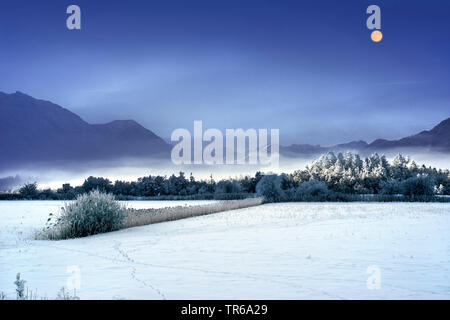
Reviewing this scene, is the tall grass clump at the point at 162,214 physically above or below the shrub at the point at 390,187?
below

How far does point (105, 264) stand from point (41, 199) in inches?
1919

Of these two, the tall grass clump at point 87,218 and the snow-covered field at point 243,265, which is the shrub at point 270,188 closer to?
the tall grass clump at point 87,218

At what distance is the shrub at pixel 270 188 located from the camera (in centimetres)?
4043

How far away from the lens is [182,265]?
8.17m

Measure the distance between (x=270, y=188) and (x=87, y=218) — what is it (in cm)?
2705

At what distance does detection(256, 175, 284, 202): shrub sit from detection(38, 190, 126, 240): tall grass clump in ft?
82.1

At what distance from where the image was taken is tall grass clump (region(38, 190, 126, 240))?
47.5 ft

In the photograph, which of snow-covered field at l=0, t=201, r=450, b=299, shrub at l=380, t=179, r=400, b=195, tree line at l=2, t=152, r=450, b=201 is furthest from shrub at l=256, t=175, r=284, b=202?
snow-covered field at l=0, t=201, r=450, b=299

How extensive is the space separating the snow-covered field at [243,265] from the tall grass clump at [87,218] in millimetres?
Answer: 1259

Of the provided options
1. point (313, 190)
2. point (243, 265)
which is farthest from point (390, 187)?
point (243, 265)

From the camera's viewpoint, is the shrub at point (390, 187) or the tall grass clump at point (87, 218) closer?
the tall grass clump at point (87, 218)

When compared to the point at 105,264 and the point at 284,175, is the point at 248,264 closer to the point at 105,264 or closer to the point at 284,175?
the point at 105,264

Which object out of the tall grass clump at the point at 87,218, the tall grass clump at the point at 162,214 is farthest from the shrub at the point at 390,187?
the tall grass clump at the point at 87,218

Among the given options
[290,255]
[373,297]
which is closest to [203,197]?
[290,255]
